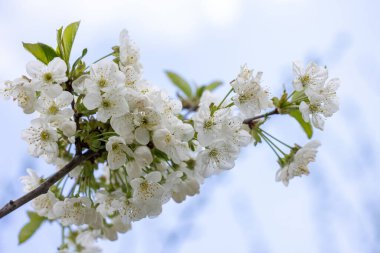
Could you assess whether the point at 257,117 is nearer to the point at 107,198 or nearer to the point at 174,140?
the point at 174,140

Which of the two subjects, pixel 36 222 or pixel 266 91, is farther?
pixel 36 222

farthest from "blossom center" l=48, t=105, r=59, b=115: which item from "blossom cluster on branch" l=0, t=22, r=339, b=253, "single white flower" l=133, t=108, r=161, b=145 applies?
"single white flower" l=133, t=108, r=161, b=145

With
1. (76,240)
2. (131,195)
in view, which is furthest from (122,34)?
(76,240)

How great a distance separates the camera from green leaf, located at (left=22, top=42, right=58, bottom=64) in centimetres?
195

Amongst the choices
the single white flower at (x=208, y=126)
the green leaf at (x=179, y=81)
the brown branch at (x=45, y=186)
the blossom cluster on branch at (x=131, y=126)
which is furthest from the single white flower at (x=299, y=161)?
the green leaf at (x=179, y=81)

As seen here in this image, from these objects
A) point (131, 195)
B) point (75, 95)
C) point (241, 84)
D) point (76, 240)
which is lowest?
point (76, 240)

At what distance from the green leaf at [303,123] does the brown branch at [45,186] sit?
86cm

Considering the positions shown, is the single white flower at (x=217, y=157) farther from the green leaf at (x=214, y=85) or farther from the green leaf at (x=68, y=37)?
the green leaf at (x=214, y=85)

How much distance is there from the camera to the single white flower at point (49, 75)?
72.2 inches

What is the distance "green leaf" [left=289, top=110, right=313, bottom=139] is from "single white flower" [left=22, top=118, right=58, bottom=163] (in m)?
0.98

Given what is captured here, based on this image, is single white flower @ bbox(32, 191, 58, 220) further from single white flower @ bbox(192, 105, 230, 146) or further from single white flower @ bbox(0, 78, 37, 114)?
single white flower @ bbox(192, 105, 230, 146)

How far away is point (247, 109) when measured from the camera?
1997mm

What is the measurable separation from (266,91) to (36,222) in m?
1.48

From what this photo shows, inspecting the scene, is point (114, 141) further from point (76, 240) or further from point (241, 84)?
point (76, 240)
